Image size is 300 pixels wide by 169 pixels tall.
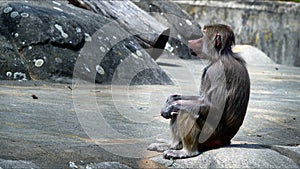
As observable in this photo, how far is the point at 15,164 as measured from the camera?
4082mm

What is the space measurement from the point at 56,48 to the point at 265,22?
11.7 m

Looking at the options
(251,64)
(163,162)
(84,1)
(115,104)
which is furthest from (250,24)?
(163,162)

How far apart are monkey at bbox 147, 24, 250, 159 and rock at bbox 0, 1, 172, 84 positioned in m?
4.16

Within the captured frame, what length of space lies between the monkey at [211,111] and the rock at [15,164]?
1119 millimetres

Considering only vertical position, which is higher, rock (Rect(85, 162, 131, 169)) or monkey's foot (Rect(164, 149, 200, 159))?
monkey's foot (Rect(164, 149, 200, 159))

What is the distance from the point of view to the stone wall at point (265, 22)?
1917cm

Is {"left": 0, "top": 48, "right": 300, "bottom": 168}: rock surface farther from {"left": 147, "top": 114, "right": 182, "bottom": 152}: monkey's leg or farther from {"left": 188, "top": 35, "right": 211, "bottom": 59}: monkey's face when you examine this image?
{"left": 188, "top": 35, "right": 211, "bottom": 59}: monkey's face

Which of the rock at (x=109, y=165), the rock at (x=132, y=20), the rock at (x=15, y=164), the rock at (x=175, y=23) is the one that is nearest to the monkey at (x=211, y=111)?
the rock at (x=109, y=165)

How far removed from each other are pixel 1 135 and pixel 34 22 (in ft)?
14.4

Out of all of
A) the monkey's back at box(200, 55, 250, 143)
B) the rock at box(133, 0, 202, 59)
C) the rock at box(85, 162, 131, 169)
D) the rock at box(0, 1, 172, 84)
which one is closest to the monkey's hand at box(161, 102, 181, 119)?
the monkey's back at box(200, 55, 250, 143)

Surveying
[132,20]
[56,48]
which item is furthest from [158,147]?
[132,20]

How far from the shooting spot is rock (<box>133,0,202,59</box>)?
1523 centimetres

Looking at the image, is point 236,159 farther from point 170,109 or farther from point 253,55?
point 253,55

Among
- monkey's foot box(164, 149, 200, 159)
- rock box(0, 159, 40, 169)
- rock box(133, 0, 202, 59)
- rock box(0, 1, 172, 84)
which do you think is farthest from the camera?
rock box(133, 0, 202, 59)
